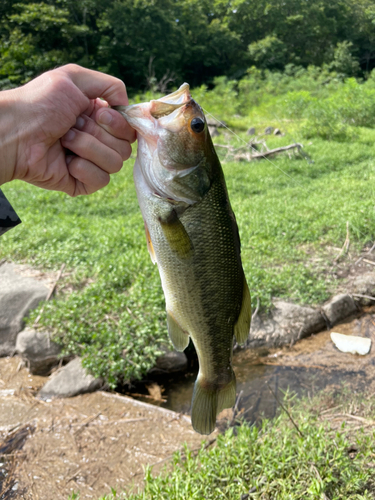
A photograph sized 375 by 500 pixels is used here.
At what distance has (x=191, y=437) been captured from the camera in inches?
130

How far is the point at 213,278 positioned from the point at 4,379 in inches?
144

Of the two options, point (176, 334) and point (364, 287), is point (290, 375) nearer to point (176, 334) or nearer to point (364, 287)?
point (364, 287)

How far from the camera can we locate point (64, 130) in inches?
66.2

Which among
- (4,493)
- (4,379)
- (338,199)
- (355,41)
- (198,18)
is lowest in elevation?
(355,41)

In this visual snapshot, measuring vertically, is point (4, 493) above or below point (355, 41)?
above

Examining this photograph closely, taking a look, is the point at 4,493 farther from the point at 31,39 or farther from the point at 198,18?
the point at 198,18

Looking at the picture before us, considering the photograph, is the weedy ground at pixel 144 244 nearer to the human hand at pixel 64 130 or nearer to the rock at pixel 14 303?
the rock at pixel 14 303

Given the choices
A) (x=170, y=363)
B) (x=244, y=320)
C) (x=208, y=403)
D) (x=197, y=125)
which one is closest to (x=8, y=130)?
(x=197, y=125)

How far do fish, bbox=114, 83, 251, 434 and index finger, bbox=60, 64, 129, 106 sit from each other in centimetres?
24

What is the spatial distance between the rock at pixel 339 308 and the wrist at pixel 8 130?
161 inches

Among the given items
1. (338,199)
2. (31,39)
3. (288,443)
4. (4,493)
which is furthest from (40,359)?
(31,39)

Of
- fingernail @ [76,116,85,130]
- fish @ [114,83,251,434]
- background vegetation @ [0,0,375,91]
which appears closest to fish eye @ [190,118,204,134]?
fish @ [114,83,251,434]

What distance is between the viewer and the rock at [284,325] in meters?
4.59

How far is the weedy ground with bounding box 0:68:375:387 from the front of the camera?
4270 mm
